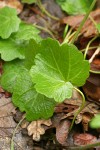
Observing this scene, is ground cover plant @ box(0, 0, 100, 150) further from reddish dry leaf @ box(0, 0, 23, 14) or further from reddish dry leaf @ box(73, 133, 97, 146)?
reddish dry leaf @ box(0, 0, 23, 14)

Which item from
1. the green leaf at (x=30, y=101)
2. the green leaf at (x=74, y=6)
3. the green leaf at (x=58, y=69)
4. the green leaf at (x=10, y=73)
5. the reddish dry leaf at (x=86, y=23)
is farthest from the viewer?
the green leaf at (x=74, y=6)

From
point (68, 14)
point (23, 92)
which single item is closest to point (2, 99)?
point (23, 92)

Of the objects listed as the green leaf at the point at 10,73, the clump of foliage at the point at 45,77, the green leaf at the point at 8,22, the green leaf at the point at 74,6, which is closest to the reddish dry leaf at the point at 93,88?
the clump of foliage at the point at 45,77

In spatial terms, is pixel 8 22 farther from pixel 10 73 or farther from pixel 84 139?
pixel 84 139

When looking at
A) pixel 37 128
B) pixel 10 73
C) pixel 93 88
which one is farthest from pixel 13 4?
pixel 37 128

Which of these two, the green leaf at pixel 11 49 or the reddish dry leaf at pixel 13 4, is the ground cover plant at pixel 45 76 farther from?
the reddish dry leaf at pixel 13 4

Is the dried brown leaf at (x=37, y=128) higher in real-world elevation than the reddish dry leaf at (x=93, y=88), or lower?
lower

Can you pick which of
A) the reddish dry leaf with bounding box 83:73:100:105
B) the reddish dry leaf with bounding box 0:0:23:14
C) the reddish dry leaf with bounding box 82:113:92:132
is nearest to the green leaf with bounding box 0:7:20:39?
the reddish dry leaf with bounding box 0:0:23:14
